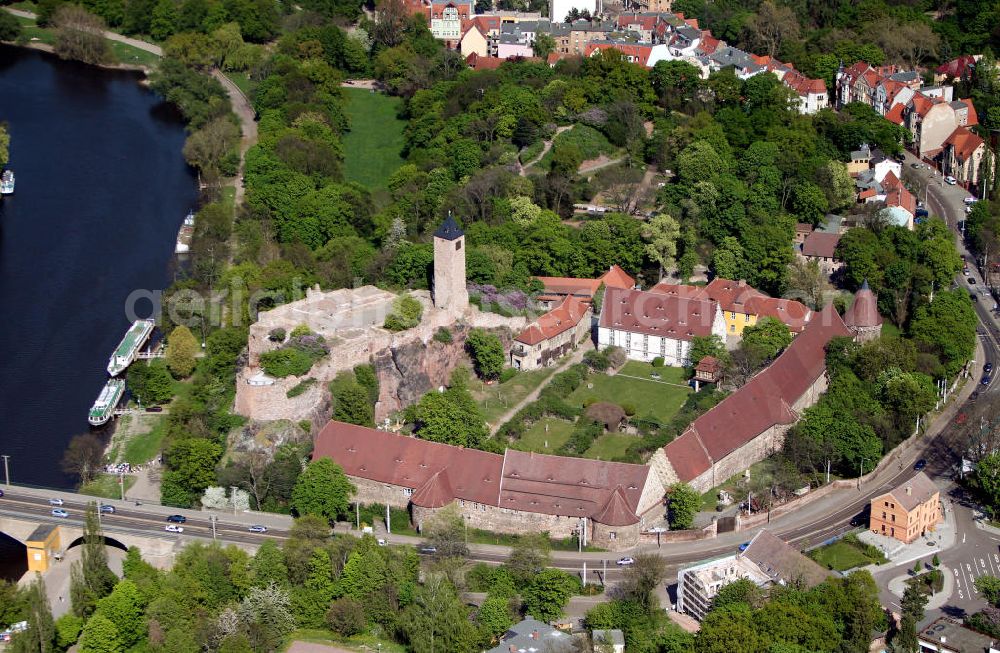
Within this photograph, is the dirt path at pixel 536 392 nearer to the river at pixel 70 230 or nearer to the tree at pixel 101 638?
the river at pixel 70 230

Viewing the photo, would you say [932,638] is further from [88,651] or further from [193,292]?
[193,292]

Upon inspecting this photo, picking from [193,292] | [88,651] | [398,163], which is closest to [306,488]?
[88,651]

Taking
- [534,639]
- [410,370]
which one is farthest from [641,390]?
[534,639]

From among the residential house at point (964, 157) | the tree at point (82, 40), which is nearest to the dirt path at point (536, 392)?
the residential house at point (964, 157)

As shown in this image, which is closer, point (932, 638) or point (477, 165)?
point (932, 638)

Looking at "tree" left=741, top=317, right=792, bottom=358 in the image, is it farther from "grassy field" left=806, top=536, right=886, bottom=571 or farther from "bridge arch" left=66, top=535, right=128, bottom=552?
"bridge arch" left=66, top=535, right=128, bottom=552

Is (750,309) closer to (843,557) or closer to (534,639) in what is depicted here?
(843,557)
